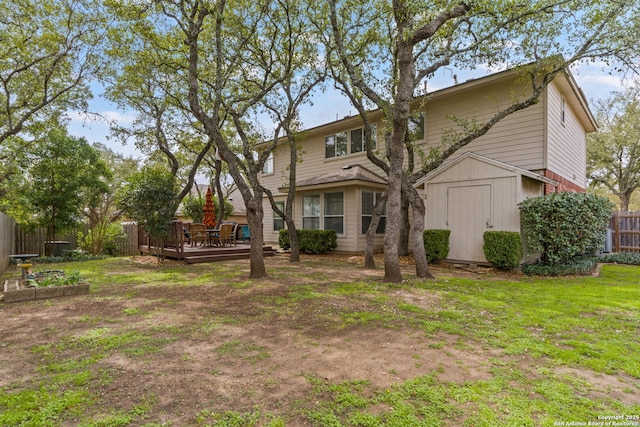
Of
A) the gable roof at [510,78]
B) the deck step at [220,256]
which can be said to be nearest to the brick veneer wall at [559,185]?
the gable roof at [510,78]

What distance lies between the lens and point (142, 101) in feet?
46.2

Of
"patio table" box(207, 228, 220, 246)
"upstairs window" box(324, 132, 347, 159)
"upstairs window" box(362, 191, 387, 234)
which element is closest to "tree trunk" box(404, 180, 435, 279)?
"upstairs window" box(362, 191, 387, 234)

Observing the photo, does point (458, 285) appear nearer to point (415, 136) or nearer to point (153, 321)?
point (153, 321)

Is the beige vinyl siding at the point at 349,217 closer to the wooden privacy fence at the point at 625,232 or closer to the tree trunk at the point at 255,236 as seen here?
the tree trunk at the point at 255,236

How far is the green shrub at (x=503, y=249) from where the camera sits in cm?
818

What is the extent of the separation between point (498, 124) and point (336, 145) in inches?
268

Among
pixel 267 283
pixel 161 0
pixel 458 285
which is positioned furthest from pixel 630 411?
pixel 161 0

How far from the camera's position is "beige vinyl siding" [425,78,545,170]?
957 centimetres

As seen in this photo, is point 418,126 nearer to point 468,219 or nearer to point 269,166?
point 468,219

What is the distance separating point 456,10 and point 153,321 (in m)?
7.83

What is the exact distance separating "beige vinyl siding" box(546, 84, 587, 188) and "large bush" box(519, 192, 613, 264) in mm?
1974

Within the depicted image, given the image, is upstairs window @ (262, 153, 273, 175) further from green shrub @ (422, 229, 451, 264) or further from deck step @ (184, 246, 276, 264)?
green shrub @ (422, 229, 451, 264)

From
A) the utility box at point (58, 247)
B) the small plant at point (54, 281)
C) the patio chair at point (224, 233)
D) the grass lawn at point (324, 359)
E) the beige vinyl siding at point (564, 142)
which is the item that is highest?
the beige vinyl siding at point (564, 142)

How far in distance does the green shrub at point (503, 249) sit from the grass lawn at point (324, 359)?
7.46ft
